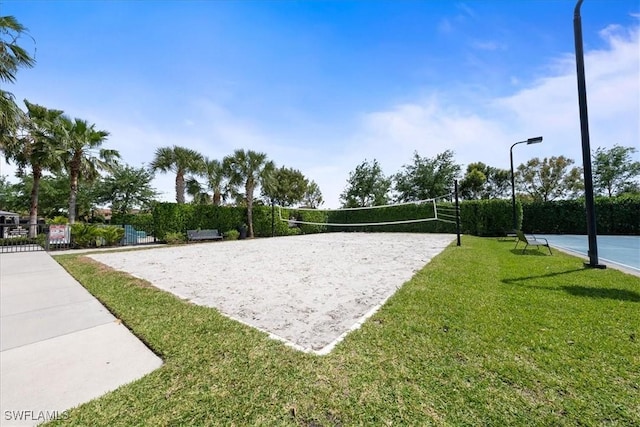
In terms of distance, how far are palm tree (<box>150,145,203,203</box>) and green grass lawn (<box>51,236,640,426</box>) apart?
1423 cm

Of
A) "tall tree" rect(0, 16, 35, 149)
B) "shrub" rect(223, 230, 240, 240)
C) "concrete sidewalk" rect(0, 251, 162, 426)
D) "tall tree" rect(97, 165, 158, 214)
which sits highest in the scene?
"tall tree" rect(0, 16, 35, 149)

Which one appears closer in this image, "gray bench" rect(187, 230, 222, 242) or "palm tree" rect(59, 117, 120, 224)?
"palm tree" rect(59, 117, 120, 224)

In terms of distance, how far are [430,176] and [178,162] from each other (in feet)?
85.4

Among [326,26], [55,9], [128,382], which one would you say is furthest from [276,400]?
Answer: [55,9]

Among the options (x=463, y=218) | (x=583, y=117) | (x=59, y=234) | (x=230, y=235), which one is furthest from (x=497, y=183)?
(x=59, y=234)

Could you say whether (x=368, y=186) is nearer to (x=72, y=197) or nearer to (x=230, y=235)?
(x=230, y=235)

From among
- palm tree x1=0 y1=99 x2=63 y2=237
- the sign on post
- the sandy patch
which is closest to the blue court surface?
the sandy patch

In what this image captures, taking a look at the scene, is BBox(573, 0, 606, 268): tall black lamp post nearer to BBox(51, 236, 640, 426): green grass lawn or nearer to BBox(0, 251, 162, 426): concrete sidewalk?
BBox(51, 236, 640, 426): green grass lawn

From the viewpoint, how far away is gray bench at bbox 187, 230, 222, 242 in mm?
14320

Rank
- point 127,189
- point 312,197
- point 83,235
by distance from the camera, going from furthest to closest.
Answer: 1. point 312,197
2. point 127,189
3. point 83,235

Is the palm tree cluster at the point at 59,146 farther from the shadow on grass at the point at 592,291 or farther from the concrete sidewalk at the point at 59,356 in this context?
the shadow on grass at the point at 592,291

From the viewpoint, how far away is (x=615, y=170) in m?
26.3

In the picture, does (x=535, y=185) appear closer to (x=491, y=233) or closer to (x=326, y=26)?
(x=491, y=233)

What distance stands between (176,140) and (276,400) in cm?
1700
